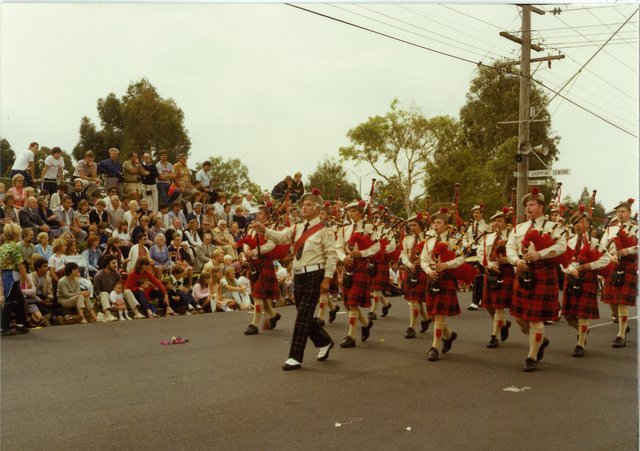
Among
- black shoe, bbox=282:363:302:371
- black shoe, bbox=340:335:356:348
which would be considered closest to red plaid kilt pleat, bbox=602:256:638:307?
black shoe, bbox=340:335:356:348

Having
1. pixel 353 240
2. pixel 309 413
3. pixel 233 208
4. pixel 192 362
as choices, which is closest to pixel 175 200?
pixel 233 208

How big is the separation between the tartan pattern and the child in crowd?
3834mm

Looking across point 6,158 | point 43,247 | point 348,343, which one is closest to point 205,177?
point 6,158

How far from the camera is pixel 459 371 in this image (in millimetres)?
6277

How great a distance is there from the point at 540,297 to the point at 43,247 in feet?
24.2

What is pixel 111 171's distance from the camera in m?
12.6

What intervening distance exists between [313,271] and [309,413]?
191 centimetres

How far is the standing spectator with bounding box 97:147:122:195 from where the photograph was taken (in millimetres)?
12516

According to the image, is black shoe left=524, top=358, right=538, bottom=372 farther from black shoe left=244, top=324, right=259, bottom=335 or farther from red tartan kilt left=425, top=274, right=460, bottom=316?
black shoe left=244, top=324, right=259, bottom=335

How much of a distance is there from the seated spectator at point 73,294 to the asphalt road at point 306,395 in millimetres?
822

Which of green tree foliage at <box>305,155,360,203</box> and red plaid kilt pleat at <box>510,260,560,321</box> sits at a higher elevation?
green tree foliage at <box>305,155,360,203</box>

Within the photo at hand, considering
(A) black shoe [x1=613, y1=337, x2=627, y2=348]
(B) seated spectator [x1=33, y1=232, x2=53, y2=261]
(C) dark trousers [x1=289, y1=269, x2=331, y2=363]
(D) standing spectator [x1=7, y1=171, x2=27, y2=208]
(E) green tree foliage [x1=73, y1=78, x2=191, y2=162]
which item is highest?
(E) green tree foliage [x1=73, y1=78, x2=191, y2=162]

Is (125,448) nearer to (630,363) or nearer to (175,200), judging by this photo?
(630,363)

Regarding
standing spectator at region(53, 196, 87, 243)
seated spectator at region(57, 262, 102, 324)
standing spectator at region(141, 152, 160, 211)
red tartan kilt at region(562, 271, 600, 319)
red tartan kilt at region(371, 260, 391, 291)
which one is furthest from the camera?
standing spectator at region(141, 152, 160, 211)
